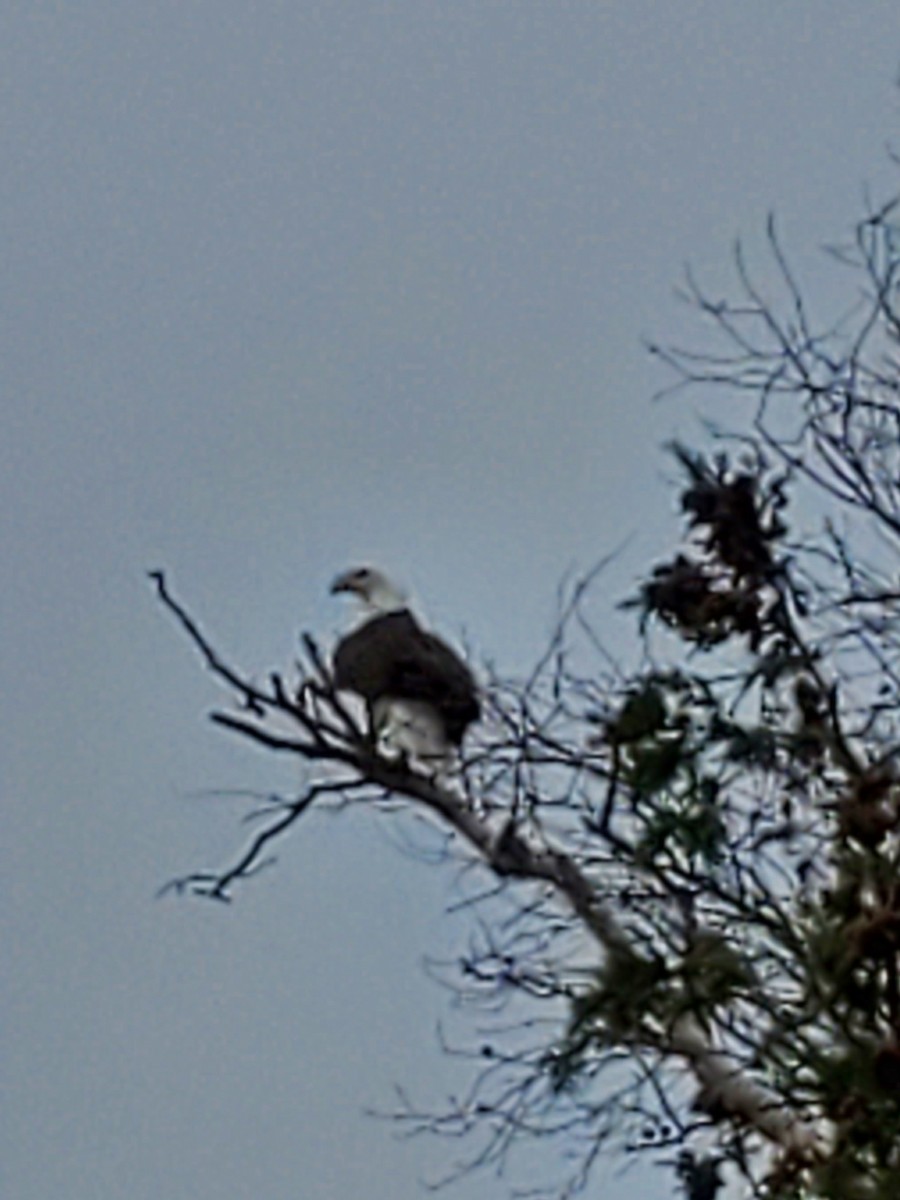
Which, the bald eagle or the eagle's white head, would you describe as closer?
the bald eagle

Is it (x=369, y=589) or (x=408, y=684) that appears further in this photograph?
(x=369, y=589)

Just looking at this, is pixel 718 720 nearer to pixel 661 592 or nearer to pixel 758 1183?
pixel 661 592

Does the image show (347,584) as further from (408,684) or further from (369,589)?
(408,684)

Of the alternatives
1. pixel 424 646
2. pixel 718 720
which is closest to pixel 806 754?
pixel 718 720

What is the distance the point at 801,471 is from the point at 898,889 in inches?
57.1

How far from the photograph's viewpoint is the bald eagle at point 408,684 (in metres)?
5.32

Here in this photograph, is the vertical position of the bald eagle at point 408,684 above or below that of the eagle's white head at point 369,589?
below

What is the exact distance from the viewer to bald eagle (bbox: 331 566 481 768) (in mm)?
5320

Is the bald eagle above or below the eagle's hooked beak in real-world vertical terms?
below

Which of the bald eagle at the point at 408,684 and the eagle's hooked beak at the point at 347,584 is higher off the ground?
the eagle's hooked beak at the point at 347,584

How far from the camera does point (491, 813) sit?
479 centimetres

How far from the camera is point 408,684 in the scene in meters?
7.15

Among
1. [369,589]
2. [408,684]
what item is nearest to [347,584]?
[369,589]

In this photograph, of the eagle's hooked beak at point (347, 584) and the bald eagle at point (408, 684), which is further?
the eagle's hooked beak at point (347, 584)
